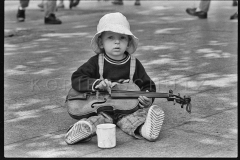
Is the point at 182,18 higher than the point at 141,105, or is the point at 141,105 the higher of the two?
the point at 141,105

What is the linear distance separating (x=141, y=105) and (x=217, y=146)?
784mm

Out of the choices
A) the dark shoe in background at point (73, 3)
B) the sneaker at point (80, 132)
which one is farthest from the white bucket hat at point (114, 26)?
the dark shoe in background at point (73, 3)

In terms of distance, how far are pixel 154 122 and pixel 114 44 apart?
2.84 ft

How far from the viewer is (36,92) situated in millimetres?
6027

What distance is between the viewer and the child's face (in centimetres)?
471

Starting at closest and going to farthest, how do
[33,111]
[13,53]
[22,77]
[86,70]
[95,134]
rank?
[95,134], [86,70], [33,111], [22,77], [13,53]

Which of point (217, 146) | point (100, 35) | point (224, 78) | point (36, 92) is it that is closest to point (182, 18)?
point (224, 78)

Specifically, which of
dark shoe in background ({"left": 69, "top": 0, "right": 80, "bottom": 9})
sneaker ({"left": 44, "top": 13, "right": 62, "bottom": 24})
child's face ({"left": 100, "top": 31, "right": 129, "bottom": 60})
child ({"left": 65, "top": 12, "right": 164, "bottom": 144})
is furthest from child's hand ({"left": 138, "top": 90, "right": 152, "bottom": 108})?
dark shoe in background ({"left": 69, "top": 0, "right": 80, "bottom": 9})

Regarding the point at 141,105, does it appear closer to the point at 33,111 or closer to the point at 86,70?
the point at 86,70

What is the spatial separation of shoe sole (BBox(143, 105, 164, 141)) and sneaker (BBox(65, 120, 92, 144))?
479 millimetres

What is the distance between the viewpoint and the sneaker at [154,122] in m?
4.23

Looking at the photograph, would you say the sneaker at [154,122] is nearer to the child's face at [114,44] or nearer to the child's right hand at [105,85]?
the child's right hand at [105,85]

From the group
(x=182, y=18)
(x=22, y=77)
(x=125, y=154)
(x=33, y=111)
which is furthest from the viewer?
(x=182, y=18)

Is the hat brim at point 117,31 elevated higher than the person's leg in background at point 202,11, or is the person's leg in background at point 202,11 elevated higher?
the hat brim at point 117,31
